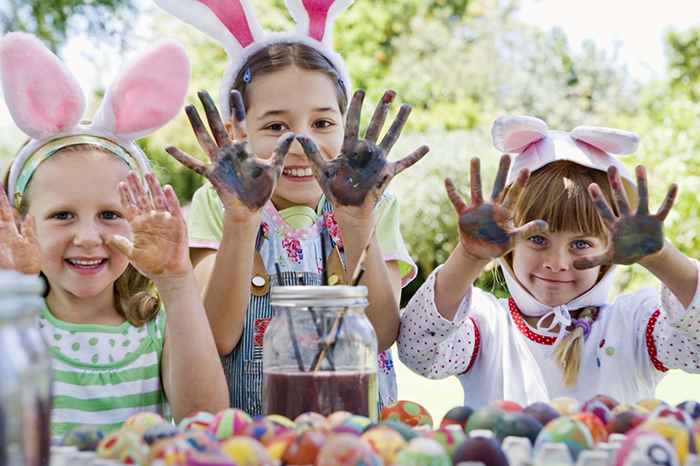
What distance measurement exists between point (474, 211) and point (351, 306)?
40 cm

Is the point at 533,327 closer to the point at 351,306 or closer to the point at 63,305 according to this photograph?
the point at 351,306

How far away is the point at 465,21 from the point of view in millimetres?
19562

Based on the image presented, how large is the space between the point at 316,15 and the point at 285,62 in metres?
0.19

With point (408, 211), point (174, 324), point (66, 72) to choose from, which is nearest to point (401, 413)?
point (174, 324)

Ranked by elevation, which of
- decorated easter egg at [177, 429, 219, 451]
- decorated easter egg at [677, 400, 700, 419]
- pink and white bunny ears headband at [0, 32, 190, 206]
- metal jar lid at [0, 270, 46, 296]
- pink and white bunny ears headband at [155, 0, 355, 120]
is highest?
pink and white bunny ears headband at [155, 0, 355, 120]

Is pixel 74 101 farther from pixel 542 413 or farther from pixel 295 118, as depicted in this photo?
pixel 542 413

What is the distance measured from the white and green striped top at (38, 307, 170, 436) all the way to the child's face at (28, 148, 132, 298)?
0.12m

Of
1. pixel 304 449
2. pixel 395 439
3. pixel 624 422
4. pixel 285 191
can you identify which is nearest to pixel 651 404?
pixel 624 422

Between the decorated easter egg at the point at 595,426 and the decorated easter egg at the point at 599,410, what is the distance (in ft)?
0.13

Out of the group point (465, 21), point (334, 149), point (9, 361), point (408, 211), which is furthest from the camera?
point (465, 21)

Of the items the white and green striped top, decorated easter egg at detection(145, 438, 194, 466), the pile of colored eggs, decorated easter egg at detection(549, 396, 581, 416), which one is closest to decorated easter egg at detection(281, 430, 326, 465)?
the pile of colored eggs

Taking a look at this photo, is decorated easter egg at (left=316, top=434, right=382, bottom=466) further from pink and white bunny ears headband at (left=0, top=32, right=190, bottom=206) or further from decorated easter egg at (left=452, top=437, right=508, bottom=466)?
pink and white bunny ears headband at (left=0, top=32, right=190, bottom=206)

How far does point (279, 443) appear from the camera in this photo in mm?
821

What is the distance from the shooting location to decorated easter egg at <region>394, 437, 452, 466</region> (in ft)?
2.42
